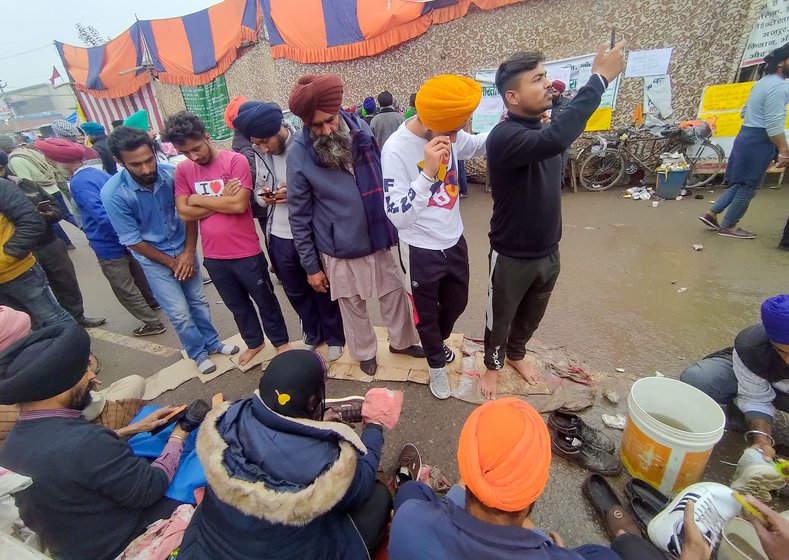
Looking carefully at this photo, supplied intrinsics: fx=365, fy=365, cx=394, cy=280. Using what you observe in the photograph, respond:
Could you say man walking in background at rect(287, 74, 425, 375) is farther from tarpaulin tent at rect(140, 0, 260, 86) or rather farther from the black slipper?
tarpaulin tent at rect(140, 0, 260, 86)

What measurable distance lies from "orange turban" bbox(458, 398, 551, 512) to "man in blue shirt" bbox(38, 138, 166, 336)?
3.55 metres

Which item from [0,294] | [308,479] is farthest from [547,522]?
[0,294]

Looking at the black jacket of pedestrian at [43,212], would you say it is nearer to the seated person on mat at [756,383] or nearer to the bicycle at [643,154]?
the seated person on mat at [756,383]

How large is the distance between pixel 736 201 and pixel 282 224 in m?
4.96

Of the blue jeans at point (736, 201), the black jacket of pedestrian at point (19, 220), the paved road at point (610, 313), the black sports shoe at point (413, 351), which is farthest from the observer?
the blue jeans at point (736, 201)

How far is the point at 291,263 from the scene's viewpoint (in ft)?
8.74

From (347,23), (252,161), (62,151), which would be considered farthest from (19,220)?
(347,23)

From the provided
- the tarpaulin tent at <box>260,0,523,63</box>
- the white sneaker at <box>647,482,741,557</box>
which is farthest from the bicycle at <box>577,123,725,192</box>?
the white sneaker at <box>647,482,741,557</box>

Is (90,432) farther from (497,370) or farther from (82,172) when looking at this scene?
(82,172)

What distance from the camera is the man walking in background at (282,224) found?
227 cm

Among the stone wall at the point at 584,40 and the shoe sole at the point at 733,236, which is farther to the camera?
the stone wall at the point at 584,40

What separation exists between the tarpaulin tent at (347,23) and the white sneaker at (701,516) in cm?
696

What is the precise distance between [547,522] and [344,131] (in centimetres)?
228

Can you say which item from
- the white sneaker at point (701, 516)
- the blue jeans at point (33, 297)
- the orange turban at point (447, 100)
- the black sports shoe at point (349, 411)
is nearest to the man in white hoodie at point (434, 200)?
the orange turban at point (447, 100)
